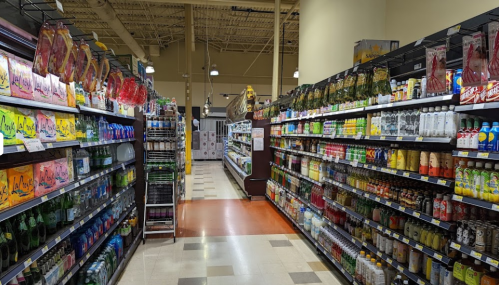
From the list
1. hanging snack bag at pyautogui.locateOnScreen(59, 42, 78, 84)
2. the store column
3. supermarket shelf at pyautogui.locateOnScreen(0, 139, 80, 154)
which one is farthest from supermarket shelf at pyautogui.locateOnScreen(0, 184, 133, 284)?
the store column

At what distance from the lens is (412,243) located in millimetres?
2750

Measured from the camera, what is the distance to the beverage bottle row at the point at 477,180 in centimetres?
204

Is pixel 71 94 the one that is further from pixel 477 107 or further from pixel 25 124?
pixel 477 107

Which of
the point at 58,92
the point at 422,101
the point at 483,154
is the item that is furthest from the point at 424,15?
the point at 58,92

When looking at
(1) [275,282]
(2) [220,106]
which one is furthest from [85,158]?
(2) [220,106]

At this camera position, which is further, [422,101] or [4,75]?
[422,101]

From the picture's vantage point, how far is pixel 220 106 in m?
19.5

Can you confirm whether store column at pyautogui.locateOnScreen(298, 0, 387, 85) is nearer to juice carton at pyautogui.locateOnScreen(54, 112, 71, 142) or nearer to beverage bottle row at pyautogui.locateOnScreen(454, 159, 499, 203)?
beverage bottle row at pyautogui.locateOnScreen(454, 159, 499, 203)

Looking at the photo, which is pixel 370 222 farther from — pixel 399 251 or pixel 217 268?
pixel 217 268

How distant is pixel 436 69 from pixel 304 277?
2761 millimetres

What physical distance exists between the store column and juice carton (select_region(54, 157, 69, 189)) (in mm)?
4607

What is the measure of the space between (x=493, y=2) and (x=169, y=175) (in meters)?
4.68

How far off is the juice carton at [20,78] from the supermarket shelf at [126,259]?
2196 millimetres

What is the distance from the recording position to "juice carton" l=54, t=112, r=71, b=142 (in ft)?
8.57
